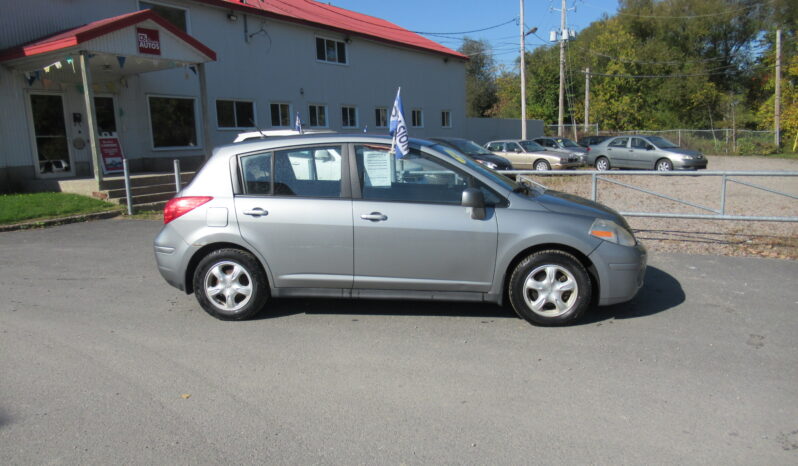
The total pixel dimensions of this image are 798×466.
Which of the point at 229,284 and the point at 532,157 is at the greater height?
the point at 532,157

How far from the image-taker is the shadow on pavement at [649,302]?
5.47m

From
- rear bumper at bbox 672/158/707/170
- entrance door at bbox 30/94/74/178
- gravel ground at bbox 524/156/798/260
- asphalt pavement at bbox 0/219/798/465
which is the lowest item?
asphalt pavement at bbox 0/219/798/465

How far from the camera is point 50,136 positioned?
15141mm

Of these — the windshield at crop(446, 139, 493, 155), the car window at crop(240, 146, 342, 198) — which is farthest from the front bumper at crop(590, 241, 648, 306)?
the windshield at crop(446, 139, 493, 155)

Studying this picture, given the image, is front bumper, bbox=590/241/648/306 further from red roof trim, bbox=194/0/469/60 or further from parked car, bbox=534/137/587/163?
parked car, bbox=534/137/587/163

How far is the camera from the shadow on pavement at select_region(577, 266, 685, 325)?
5469mm

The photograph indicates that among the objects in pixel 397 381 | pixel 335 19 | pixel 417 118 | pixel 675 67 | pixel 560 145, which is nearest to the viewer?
pixel 397 381

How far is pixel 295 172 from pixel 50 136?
12.9 metres

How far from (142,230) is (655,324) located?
876 cm

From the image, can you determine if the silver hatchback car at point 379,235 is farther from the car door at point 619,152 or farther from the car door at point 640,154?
the car door at point 619,152

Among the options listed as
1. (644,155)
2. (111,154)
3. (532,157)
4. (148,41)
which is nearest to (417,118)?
(532,157)

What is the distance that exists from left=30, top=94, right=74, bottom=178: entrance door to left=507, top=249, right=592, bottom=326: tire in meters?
14.5

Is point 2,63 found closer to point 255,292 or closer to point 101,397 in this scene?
point 255,292

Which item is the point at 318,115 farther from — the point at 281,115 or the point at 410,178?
the point at 410,178
